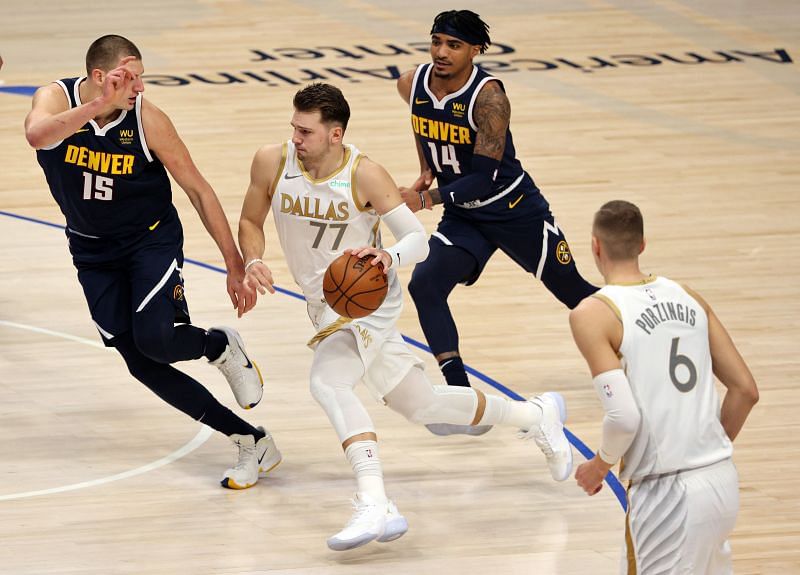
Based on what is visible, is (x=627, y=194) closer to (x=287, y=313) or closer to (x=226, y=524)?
(x=287, y=313)

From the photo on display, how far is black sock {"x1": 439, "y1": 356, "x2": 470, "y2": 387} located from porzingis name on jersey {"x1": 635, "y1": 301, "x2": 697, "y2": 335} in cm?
238

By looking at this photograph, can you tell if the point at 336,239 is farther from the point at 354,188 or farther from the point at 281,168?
the point at 281,168

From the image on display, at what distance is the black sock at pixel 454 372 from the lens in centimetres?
640

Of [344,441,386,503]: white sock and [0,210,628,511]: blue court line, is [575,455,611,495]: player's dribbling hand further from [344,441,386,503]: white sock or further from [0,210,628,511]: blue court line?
[344,441,386,503]: white sock

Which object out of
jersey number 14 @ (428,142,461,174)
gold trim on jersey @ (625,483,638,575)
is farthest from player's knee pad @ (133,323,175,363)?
gold trim on jersey @ (625,483,638,575)

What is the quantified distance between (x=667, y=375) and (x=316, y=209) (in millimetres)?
1913

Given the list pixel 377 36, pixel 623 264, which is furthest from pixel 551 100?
pixel 623 264

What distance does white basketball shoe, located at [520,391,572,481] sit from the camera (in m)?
5.92

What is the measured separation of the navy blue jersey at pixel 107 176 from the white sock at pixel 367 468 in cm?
142

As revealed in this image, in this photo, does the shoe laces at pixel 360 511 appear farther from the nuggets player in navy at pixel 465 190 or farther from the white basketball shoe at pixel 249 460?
the nuggets player in navy at pixel 465 190

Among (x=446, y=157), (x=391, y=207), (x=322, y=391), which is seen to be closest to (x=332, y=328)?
(x=322, y=391)

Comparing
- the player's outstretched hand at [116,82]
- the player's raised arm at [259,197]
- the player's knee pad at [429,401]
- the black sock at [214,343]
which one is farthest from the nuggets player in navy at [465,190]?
the player's outstretched hand at [116,82]

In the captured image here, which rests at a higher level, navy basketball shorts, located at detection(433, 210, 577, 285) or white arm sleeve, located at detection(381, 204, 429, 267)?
white arm sleeve, located at detection(381, 204, 429, 267)

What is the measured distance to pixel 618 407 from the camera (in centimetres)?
401
